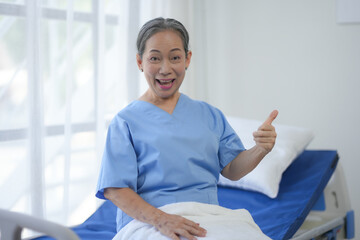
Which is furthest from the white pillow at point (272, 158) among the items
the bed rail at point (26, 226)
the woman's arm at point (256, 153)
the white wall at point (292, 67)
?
the bed rail at point (26, 226)

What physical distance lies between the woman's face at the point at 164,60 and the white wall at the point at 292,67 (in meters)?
1.66

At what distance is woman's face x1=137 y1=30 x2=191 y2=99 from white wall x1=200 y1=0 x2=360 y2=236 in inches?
65.5

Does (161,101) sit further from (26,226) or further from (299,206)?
(299,206)

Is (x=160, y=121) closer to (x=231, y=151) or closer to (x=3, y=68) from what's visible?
(x=231, y=151)

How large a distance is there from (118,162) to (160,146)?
0.14 meters

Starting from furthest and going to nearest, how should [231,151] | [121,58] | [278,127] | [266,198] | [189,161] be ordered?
[121,58] → [278,127] → [266,198] → [231,151] → [189,161]

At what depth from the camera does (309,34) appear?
2.80 meters

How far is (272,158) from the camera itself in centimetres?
217

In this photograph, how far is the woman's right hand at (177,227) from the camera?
1.18 metres

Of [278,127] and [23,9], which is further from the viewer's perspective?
[278,127]

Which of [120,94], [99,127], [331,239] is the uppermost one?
[120,94]

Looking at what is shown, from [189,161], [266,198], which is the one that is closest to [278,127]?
[266,198]

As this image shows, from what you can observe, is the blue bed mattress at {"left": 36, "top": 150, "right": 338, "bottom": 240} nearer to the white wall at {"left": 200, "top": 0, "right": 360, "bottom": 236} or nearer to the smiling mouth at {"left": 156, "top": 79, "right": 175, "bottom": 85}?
the white wall at {"left": 200, "top": 0, "right": 360, "bottom": 236}

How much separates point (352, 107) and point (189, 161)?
173cm
